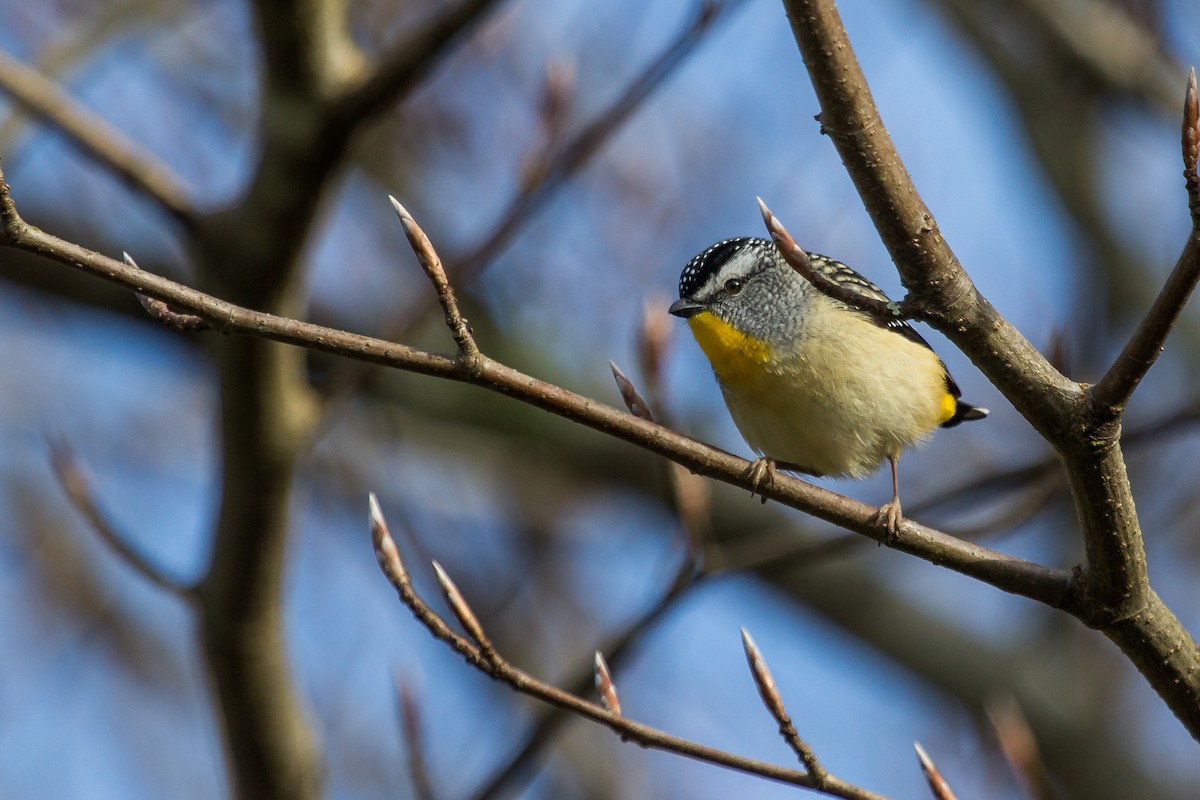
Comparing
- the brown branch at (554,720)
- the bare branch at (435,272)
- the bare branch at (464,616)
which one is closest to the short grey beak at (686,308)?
the brown branch at (554,720)

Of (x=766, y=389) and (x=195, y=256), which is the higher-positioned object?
(x=195, y=256)

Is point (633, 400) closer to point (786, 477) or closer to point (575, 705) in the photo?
point (786, 477)

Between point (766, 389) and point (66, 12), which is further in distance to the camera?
point (66, 12)

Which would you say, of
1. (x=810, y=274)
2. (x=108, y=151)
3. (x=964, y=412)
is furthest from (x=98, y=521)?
(x=964, y=412)

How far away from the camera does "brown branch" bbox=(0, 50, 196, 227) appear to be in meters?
4.02

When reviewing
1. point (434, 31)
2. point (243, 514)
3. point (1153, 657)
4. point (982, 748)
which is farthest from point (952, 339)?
point (982, 748)

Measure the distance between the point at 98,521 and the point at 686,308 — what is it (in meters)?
2.47

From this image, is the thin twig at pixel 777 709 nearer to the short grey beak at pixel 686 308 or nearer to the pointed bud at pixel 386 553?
the pointed bud at pixel 386 553

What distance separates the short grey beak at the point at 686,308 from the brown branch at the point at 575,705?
2264mm

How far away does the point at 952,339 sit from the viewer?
9.46 feet

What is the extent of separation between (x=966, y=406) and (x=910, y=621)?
3.38 metres

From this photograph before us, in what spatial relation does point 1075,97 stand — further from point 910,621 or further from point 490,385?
point 490,385

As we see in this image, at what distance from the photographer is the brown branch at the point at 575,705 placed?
9.21 ft

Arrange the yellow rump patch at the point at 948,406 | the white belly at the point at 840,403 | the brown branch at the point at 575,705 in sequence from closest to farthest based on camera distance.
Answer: the brown branch at the point at 575,705 < the white belly at the point at 840,403 < the yellow rump patch at the point at 948,406
